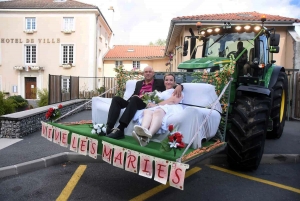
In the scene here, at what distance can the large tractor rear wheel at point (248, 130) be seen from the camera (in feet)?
13.6

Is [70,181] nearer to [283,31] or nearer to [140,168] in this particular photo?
[140,168]

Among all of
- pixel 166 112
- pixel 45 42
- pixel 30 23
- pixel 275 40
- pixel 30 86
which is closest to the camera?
pixel 166 112

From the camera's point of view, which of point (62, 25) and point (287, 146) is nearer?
point (287, 146)

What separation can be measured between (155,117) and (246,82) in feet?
→ 7.14

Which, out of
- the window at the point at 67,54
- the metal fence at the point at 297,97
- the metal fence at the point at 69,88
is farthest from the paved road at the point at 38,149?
the window at the point at 67,54

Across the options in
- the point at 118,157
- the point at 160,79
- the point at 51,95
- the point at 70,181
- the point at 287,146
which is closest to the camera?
the point at 118,157

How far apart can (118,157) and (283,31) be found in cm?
1367

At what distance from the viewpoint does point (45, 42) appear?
25.5 metres

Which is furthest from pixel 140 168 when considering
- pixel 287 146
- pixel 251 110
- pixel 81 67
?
pixel 81 67

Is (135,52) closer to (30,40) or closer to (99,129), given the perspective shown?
(30,40)

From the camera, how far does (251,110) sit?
4.24 metres

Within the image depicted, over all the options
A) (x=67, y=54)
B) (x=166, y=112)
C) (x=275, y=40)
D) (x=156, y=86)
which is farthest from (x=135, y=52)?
(x=166, y=112)

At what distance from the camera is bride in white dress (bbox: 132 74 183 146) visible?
3.38 m

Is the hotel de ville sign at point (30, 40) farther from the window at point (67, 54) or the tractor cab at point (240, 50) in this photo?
the tractor cab at point (240, 50)
